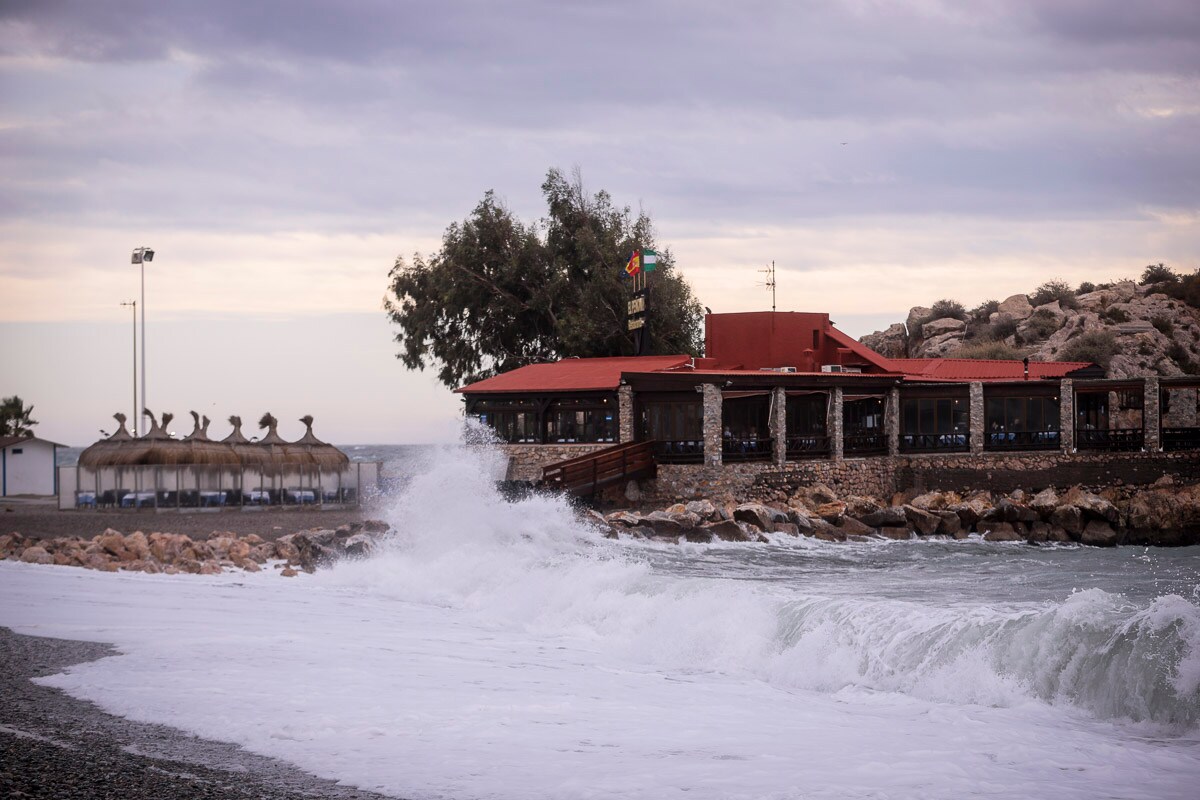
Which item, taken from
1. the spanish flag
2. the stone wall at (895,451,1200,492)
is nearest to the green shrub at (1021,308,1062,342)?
the stone wall at (895,451,1200,492)

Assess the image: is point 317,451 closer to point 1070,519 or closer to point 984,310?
point 1070,519

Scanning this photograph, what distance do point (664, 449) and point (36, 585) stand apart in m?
24.0

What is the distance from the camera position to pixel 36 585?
1897cm

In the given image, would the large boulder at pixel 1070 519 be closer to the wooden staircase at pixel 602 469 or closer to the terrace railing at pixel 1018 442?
the terrace railing at pixel 1018 442

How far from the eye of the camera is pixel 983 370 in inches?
2004

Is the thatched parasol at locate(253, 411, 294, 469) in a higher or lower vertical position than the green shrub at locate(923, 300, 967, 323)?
lower

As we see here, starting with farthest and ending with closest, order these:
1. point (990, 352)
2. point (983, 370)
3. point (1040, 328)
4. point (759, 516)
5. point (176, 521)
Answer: point (1040, 328) < point (990, 352) < point (983, 370) < point (759, 516) < point (176, 521)

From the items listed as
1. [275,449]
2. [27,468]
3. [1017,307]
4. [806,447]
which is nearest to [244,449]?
[275,449]

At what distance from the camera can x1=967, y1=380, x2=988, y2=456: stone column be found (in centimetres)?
4416

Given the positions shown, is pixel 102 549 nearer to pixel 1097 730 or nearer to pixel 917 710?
pixel 917 710

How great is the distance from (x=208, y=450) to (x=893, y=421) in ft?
81.2

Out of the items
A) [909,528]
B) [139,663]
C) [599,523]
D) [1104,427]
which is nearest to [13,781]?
[139,663]

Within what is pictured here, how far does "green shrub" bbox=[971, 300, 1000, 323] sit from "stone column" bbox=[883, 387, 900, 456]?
46.4m

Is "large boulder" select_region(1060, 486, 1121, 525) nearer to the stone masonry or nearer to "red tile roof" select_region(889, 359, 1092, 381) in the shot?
the stone masonry
